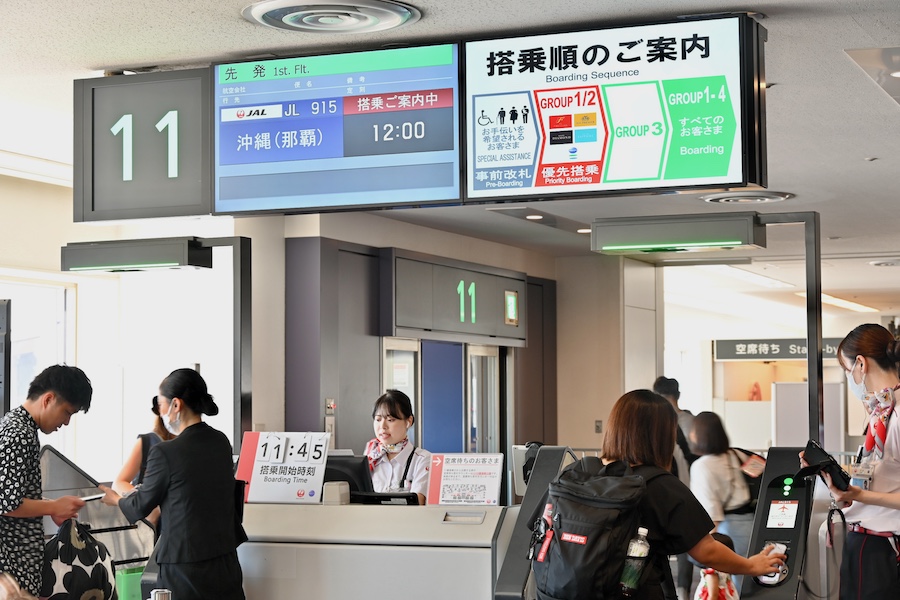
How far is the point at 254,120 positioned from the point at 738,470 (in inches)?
129

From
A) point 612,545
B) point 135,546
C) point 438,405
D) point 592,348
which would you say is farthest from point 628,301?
point 612,545

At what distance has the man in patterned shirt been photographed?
398 cm

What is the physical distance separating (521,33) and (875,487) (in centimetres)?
192

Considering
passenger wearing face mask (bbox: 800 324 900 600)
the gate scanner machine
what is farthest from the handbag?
passenger wearing face mask (bbox: 800 324 900 600)

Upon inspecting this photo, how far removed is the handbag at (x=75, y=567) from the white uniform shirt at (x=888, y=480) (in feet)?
8.49

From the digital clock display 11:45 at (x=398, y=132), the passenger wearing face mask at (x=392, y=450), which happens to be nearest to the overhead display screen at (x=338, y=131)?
the digital clock display 11:45 at (x=398, y=132)

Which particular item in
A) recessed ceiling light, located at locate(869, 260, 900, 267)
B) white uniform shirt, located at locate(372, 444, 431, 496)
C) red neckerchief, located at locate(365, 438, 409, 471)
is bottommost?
white uniform shirt, located at locate(372, 444, 431, 496)

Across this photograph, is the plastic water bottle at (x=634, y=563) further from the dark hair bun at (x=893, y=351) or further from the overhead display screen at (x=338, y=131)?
the overhead display screen at (x=338, y=131)

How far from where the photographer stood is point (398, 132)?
13.2 ft

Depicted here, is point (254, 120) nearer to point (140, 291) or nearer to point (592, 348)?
point (140, 291)

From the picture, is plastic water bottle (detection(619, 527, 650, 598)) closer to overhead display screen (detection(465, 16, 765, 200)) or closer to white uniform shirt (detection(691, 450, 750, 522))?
overhead display screen (detection(465, 16, 765, 200))

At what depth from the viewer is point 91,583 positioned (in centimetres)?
398

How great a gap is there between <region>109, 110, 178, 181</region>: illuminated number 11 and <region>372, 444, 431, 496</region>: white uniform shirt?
1.82 metres

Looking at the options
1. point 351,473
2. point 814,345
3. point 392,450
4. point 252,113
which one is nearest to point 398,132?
point 252,113
